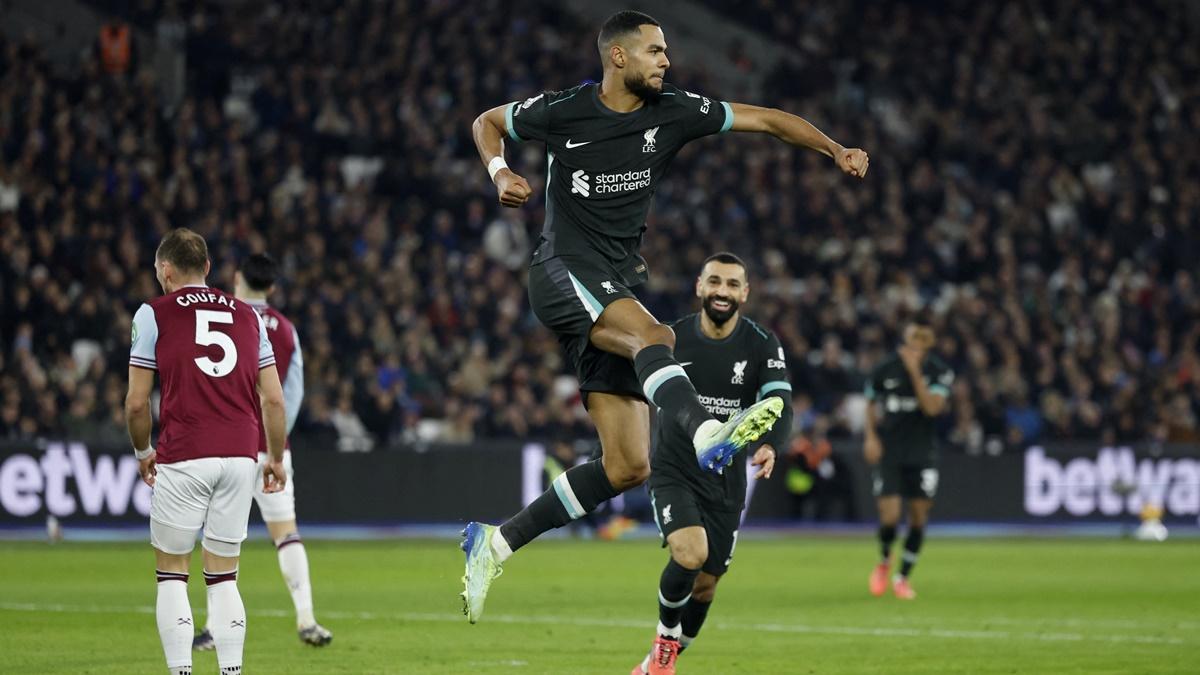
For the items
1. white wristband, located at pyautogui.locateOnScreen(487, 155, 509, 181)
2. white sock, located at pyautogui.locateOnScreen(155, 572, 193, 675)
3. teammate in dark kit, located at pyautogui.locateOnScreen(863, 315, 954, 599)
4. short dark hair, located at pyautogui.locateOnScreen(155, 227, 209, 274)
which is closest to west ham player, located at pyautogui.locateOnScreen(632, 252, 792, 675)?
white wristband, located at pyautogui.locateOnScreen(487, 155, 509, 181)

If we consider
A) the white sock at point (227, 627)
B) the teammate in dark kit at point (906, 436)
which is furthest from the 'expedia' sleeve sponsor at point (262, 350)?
the teammate in dark kit at point (906, 436)

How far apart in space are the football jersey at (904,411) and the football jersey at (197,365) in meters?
9.61

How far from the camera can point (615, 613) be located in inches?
574

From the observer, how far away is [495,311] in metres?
26.5

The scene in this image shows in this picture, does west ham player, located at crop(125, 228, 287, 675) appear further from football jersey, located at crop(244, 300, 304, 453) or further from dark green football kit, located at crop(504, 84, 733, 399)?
football jersey, located at crop(244, 300, 304, 453)

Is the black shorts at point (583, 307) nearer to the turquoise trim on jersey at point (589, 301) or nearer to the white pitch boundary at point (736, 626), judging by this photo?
the turquoise trim on jersey at point (589, 301)

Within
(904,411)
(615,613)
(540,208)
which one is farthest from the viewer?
(540,208)

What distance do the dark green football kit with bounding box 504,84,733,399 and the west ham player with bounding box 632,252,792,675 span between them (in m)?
1.76

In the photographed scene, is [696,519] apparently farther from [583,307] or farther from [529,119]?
[529,119]

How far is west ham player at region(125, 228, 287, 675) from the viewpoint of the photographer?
841 centimetres

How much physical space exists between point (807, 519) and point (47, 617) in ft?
49.2

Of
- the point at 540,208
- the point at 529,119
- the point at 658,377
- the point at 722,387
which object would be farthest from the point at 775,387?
the point at 540,208

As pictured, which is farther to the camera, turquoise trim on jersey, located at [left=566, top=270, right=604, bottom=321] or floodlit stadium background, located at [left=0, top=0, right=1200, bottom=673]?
floodlit stadium background, located at [left=0, top=0, right=1200, bottom=673]

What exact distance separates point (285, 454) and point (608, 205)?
158 inches
